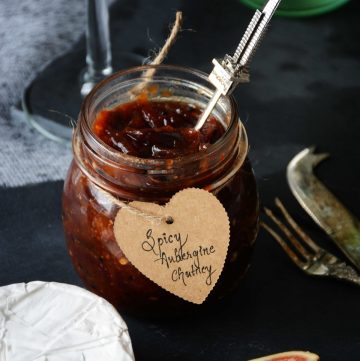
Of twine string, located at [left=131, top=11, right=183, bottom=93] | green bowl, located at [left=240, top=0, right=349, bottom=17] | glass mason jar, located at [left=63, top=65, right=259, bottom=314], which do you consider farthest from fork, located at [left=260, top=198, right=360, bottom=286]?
green bowl, located at [left=240, top=0, right=349, bottom=17]

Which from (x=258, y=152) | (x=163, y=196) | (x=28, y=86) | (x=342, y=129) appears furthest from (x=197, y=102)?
(x=28, y=86)

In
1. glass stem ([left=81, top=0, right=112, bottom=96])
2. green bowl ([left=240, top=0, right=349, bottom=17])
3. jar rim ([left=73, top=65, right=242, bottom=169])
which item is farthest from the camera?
green bowl ([left=240, top=0, right=349, bottom=17])

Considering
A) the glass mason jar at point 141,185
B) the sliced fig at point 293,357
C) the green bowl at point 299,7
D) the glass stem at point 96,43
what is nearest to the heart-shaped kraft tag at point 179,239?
the glass mason jar at point 141,185

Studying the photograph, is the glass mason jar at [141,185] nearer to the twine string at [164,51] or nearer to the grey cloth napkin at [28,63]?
the twine string at [164,51]

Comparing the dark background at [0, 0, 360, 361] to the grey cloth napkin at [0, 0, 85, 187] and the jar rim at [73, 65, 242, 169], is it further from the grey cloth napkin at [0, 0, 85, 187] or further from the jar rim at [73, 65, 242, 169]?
the jar rim at [73, 65, 242, 169]

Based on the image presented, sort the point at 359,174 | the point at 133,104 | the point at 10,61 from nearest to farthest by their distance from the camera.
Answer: the point at 133,104 → the point at 359,174 → the point at 10,61

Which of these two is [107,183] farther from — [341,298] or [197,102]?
[341,298]

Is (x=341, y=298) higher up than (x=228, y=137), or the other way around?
(x=228, y=137)

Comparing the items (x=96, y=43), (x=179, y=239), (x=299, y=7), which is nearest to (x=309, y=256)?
(x=179, y=239)
